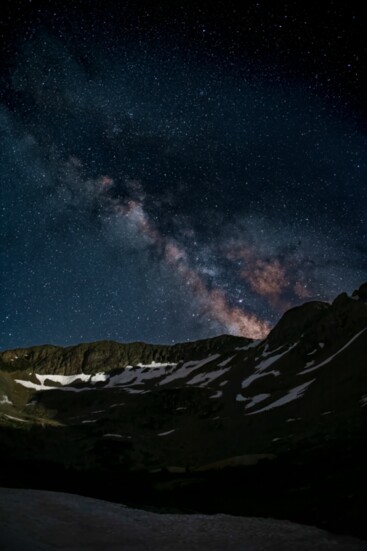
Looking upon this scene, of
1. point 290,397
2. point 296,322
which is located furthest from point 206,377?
point 290,397

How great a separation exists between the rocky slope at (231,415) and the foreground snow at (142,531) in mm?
5248

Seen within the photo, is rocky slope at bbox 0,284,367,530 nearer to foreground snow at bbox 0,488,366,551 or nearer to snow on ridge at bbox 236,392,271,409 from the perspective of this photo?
snow on ridge at bbox 236,392,271,409

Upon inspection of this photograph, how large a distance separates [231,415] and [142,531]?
94672mm

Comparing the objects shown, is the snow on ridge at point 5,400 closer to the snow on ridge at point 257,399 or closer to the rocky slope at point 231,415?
the rocky slope at point 231,415

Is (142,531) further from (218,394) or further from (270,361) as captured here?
(270,361)

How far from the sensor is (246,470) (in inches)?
2297

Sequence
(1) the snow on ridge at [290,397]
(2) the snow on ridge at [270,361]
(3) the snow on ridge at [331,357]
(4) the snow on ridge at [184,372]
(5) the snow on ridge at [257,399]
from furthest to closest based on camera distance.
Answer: (4) the snow on ridge at [184,372], (2) the snow on ridge at [270,361], (3) the snow on ridge at [331,357], (5) the snow on ridge at [257,399], (1) the snow on ridge at [290,397]

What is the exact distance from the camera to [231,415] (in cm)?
11844

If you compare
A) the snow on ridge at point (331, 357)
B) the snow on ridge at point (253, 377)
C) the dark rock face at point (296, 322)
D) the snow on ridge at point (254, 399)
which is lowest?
the snow on ridge at point (254, 399)

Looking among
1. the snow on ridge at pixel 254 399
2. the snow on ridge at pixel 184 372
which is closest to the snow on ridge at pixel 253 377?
the snow on ridge at pixel 254 399

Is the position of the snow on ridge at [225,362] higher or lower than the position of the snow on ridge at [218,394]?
higher

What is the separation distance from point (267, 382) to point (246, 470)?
8007 centimetres

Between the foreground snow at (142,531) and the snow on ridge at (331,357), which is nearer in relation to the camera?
the foreground snow at (142,531)

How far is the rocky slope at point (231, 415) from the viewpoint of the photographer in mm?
62625
